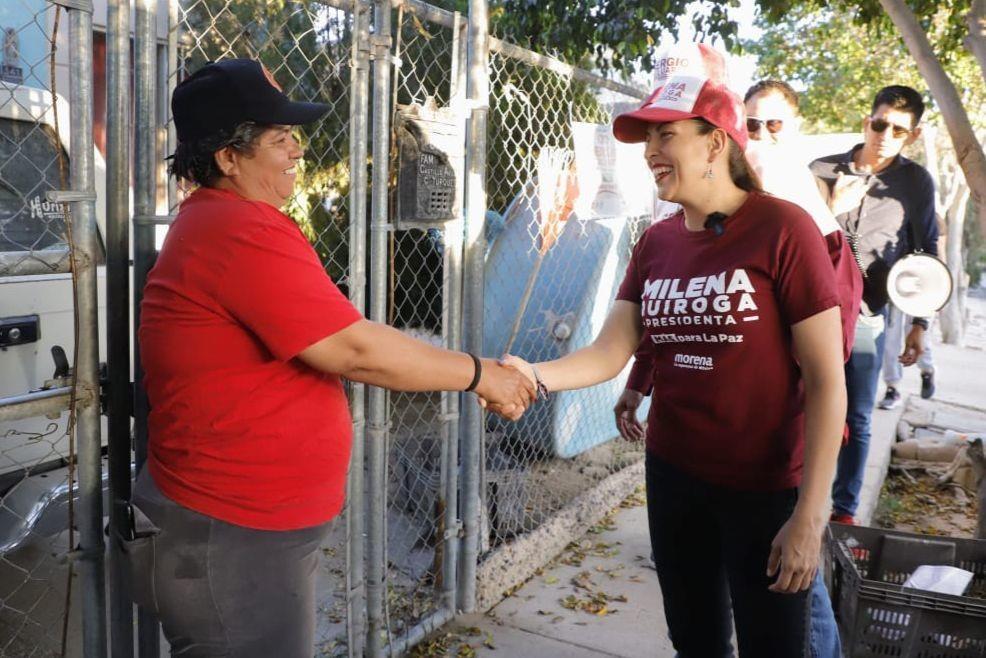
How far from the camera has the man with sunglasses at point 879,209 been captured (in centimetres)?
442

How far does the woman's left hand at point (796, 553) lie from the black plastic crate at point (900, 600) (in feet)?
4.57

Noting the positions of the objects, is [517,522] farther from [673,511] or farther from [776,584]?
[776,584]

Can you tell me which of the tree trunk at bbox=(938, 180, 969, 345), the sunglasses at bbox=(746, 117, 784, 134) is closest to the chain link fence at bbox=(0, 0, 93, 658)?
the sunglasses at bbox=(746, 117, 784, 134)

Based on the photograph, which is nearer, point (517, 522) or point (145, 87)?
point (145, 87)

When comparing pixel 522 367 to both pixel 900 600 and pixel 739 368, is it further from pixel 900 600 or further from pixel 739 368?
pixel 900 600

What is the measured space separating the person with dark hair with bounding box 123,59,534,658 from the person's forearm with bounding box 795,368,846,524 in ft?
3.12

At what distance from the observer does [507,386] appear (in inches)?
94.3

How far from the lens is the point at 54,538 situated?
10.6 feet

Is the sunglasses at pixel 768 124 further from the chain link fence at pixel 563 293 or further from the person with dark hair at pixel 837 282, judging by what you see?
the chain link fence at pixel 563 293

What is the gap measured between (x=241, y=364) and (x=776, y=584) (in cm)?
140

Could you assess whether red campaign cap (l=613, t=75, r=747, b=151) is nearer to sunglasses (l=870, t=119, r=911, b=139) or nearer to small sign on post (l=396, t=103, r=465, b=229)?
small sign on post (l=396, t=103, r=465, b=229)

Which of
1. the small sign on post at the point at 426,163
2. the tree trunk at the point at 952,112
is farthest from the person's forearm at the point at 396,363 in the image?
the tree trunk at the point at 952,112

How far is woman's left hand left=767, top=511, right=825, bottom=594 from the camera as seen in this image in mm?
2135

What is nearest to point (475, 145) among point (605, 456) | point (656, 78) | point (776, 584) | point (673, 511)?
point (656, 78)
